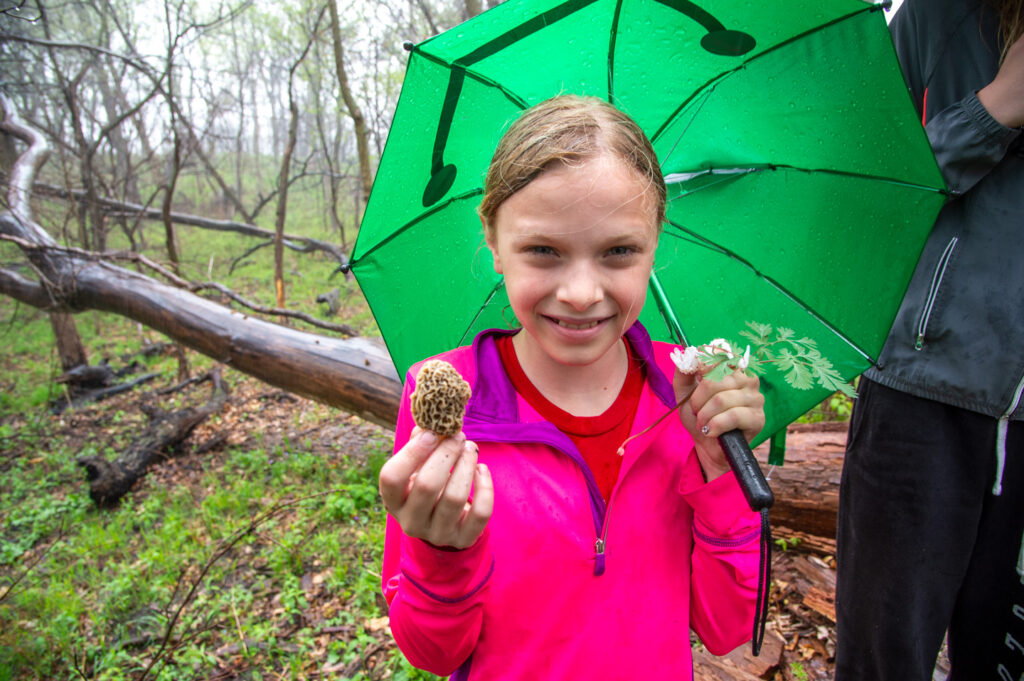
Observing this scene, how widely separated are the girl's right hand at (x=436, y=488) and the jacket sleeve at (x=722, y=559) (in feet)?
2.16

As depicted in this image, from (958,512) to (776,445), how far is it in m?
0.58

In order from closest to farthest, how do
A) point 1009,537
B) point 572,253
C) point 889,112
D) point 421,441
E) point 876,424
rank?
point 421,441, point 572,253, point 889,112, point 1009,537, point 876,424

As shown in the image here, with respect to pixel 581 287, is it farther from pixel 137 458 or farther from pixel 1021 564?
pixel 137 458

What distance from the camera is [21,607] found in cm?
412

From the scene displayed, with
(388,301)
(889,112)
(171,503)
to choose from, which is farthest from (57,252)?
(889,112)

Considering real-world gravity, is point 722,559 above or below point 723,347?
below

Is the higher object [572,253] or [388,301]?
[572,253]

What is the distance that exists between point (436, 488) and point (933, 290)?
1802 mm

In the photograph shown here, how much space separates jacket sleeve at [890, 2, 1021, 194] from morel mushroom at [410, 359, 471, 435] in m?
1.67

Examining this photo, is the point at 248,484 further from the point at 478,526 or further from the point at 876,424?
the point at 876,424

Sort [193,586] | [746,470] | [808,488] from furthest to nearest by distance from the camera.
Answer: [808,488], [193,586], [746,470]

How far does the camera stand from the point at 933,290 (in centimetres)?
178

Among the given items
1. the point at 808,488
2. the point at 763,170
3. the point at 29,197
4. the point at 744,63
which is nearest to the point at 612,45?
the point at 744,63

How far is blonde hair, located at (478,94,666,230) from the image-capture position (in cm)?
132
